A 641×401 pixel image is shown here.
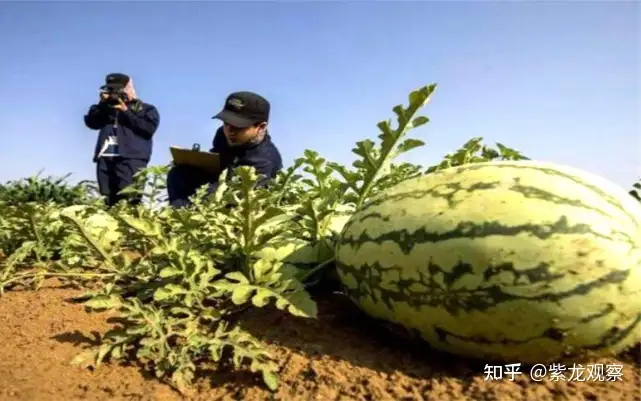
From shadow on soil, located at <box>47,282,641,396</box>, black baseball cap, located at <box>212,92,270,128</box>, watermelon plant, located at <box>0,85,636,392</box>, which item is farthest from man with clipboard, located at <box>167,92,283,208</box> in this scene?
shadow on soil, located at <box>47,282,641,396</box>

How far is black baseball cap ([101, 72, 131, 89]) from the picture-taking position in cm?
787

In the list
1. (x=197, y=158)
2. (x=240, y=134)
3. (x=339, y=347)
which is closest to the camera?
(x=339, y=347)

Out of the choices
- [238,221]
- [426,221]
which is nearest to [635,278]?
[426,221]

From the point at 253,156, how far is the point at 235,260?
3007 mm

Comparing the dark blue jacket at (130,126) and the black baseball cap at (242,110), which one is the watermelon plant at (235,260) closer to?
the black baseball cap at (242,110)

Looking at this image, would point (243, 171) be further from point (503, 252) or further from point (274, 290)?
point (503, 252)

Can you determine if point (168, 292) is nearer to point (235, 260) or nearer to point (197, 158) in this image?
point (235, 260)

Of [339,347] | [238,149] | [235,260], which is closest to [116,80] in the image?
[238,149]

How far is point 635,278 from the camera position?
1.79 m

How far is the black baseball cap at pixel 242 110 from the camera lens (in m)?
5.27

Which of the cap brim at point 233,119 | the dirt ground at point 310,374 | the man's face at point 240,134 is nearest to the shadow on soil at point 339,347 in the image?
the dirt ground at point 310,374

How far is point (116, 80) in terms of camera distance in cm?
793

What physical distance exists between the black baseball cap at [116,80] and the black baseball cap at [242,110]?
3.25m

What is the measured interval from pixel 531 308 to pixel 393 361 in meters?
0.55
